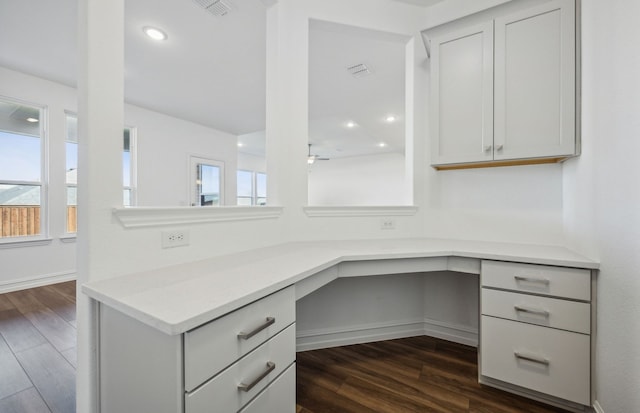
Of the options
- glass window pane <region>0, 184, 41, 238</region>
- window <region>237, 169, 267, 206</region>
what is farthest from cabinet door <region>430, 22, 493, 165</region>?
window <region>237, 169, 267, 206</region>

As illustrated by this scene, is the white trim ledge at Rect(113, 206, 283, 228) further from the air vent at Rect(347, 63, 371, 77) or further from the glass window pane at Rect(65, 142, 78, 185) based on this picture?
the glass window pane at Rect(65, 142, 78, 185)

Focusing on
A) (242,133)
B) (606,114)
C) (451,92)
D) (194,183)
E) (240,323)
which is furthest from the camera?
(242,133)

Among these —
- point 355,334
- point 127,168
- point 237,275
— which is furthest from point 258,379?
point 127,168

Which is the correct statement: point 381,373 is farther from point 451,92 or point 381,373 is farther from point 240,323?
point 451,92

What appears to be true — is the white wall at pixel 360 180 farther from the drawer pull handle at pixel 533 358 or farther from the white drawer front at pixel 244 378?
the white drawer front at pixel 244 378

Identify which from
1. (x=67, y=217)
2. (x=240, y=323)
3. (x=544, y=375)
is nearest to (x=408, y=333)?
(x=544, y=375)

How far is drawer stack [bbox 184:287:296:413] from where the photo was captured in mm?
720

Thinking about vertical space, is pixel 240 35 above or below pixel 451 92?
above

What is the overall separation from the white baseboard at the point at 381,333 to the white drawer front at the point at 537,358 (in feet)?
1.76

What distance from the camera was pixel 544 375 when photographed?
55.4 inches

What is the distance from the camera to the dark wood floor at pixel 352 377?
4.68ft

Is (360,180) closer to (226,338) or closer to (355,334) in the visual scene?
(355,334)

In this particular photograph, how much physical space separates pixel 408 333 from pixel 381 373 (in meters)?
0.58

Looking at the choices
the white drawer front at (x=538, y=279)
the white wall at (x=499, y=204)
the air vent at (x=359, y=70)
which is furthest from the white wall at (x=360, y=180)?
the white drawer front at (x=538, y=279)
